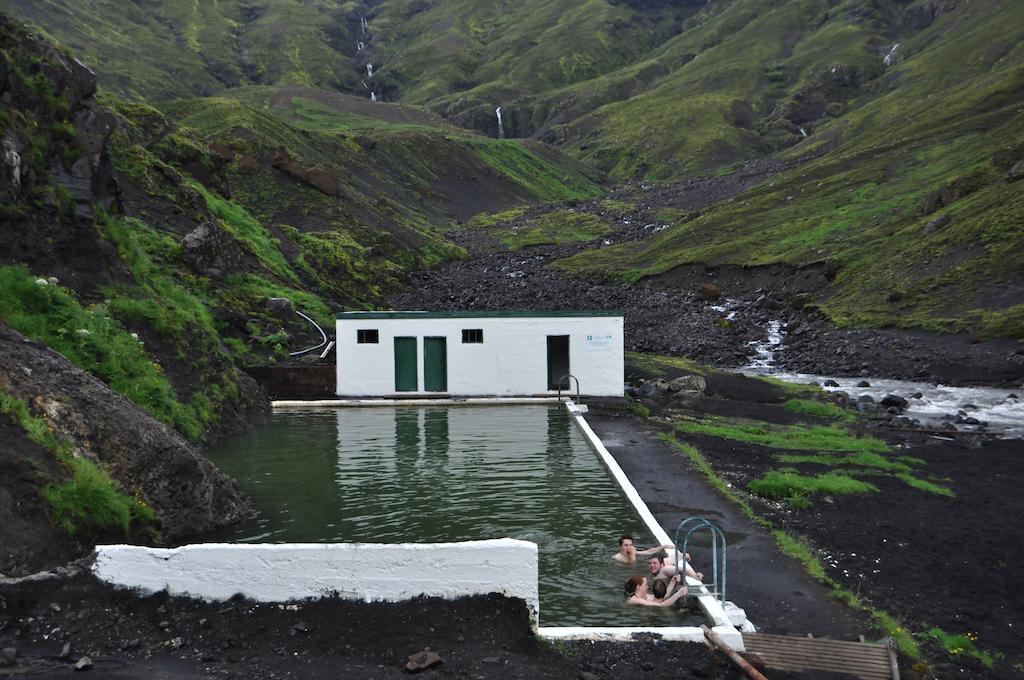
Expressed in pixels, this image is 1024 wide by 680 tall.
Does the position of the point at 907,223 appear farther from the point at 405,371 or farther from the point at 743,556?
the point at 743,556

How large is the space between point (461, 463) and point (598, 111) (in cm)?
18391

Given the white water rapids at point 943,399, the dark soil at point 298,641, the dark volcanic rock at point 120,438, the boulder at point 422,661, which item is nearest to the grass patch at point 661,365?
the white water rapids at point 943,399

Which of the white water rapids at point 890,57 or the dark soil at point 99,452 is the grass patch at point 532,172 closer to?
the white water rapids at point 890,57

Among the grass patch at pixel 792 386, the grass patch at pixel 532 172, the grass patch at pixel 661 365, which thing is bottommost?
the grass patch at pixel 792 386

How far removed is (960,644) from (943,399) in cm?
2505

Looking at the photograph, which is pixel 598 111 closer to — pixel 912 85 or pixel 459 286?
pixel 912 85

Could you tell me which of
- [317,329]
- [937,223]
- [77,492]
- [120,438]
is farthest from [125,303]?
[937,223]

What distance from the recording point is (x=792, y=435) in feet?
88.3

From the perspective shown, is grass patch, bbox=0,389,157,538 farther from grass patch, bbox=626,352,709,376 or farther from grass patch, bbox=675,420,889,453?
grass patch, bbox=626,352,709,376

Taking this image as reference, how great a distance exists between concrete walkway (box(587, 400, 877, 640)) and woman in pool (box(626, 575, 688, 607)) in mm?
875

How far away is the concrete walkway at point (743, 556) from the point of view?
1195 cm

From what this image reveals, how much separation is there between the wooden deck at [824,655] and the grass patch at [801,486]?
8.03 metres

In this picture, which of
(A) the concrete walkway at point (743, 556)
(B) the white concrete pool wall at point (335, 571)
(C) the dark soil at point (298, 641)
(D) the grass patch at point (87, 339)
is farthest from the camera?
(D) the grass patch at point (87, 339)

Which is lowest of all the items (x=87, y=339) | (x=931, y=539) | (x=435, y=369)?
(x=931, y=539)
